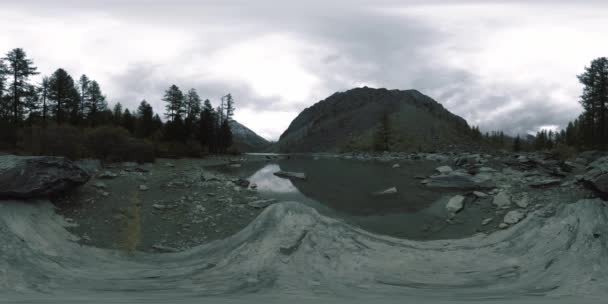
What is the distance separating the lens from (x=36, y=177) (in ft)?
28.2

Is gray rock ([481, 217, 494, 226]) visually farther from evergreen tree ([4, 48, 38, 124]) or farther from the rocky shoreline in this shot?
evergreen tree ([4, 48, 38, 124])

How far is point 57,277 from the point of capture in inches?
220

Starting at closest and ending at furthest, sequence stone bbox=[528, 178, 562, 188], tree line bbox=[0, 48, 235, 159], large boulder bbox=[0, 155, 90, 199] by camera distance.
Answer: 1. large boulder bbox=[0, 155, 90, 199]
2. stone bbox=[528, 178, 562, 188]
3. tree line bbox=[0, 48, 235, 159]

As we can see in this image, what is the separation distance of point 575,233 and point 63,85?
2335 inches

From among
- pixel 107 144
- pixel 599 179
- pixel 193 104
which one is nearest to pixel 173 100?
pixel 193 104

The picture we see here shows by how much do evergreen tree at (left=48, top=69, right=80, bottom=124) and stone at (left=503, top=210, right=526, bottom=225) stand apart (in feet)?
181

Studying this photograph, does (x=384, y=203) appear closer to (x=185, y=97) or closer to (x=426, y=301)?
(x=426, y=301)

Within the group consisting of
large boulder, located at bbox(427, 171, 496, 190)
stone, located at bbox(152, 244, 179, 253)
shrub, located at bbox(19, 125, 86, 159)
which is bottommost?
stone, located at bbox(152, 244, 179, 253)

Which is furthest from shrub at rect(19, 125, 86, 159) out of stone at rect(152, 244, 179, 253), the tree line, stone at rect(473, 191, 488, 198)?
stone at rect(473, 191, 488, 198)

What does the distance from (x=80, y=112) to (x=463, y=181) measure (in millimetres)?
62807

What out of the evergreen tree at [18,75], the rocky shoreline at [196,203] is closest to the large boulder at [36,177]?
the rocky shoreline at [196,203]

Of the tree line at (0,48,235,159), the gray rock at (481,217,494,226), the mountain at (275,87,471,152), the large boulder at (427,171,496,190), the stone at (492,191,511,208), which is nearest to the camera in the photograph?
the gray rock at (481,217,494,226)

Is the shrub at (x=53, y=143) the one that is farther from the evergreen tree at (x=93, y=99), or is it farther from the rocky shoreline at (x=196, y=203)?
the evergreen tree at (x=93, y=99)

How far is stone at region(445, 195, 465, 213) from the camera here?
33.1ft
